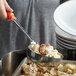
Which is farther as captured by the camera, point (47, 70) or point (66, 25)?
point (66, 25)

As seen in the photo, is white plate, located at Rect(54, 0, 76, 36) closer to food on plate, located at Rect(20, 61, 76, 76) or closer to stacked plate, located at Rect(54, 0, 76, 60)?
stacked plate, located at Rect(54, 0, 76, 60)

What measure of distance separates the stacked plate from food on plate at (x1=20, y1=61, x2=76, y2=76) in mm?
162

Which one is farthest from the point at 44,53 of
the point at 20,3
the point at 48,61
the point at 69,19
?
the point at 20,3

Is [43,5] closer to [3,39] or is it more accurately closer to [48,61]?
[3,39]

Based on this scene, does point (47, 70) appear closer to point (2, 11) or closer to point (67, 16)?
point (2, 11)

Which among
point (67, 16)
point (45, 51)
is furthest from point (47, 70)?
point (67, 16)

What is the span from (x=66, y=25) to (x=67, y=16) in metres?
0.11

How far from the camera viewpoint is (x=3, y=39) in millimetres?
2061

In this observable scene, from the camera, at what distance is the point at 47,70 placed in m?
1.27

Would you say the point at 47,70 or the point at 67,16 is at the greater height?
the point at 67,16

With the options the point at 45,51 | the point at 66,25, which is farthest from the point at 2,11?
the point at 66,25

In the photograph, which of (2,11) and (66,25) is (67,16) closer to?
(66,25)

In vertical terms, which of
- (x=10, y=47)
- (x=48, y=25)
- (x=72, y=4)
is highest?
(x=72, y=4)

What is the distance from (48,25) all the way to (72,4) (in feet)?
1.30
